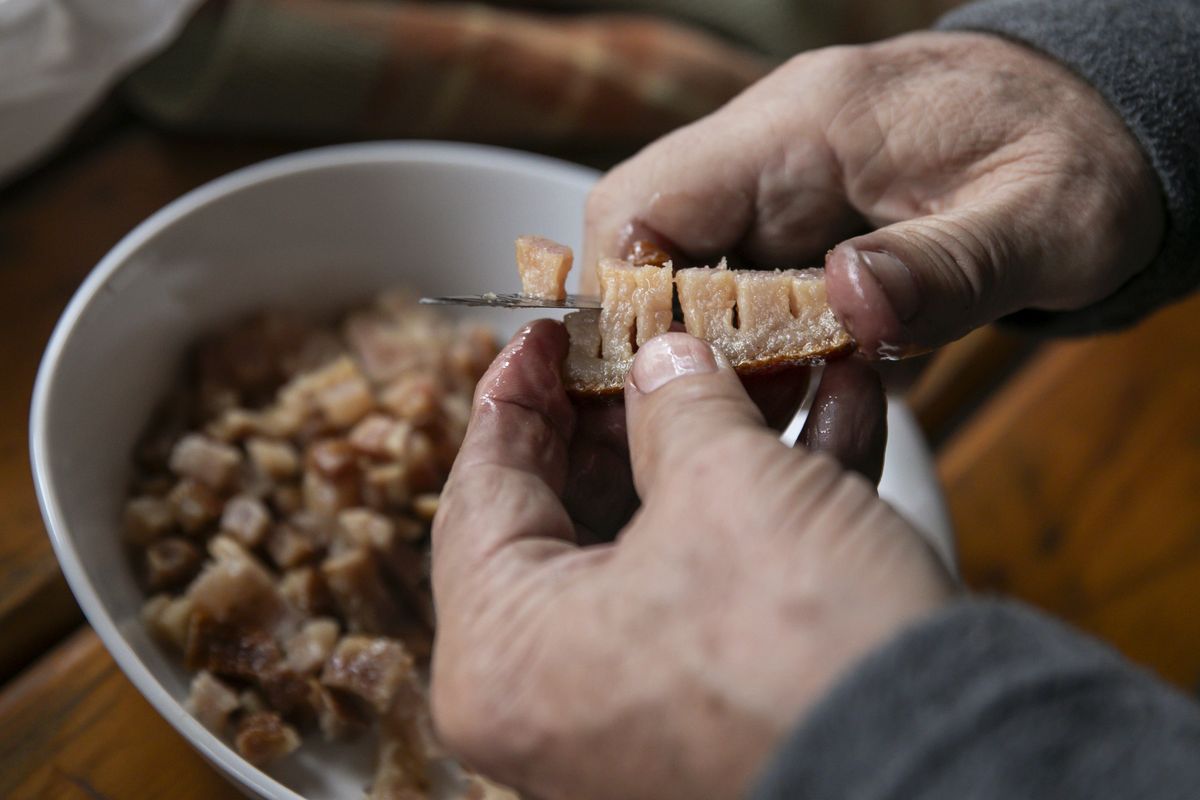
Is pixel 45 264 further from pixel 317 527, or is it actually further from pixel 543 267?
pixel 543 267

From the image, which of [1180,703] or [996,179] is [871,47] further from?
[1180,703]

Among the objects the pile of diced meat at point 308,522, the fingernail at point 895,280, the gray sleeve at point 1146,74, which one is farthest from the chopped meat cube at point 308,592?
the gray sleeve at point 1146,74

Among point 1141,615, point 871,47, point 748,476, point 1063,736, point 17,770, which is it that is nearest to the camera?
point 1063,736

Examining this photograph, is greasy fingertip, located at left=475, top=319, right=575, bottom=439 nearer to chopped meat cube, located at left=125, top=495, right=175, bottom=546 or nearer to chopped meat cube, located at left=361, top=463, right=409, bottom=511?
chopped meat cube, located at left=361, top=463, right=409, bottom=511

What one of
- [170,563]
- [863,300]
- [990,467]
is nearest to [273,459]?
[170,563]

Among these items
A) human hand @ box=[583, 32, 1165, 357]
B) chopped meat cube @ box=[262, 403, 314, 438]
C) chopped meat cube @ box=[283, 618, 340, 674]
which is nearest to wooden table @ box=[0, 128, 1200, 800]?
chopped meat cube @ box=[283, 618, 340, 674]

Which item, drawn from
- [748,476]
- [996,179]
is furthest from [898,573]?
[996,179]

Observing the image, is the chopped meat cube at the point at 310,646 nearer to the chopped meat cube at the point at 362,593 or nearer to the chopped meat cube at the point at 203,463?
the chopped meat cube at the point at 362,593
